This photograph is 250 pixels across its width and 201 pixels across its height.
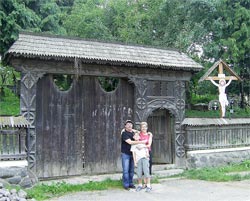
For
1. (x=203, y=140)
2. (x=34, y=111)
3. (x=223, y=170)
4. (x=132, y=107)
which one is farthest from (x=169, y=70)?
(x=34, y=111)

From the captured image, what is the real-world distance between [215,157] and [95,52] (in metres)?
5.64

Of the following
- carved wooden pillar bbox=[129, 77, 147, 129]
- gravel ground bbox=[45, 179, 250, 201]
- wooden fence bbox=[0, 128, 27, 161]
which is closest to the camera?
gravel ground bbox=[45, 179, 250, 201]

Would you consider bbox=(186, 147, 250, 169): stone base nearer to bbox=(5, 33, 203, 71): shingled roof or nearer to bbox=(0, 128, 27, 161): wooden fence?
bbox=(5, 33, 203, 71): shingled roof

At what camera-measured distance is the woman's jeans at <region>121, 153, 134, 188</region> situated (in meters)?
9.64

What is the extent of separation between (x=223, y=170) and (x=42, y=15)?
13792 mm

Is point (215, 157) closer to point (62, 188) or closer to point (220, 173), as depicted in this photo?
point (220, 173)

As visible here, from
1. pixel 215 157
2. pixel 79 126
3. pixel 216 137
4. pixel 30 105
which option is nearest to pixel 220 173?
pixel 215 157

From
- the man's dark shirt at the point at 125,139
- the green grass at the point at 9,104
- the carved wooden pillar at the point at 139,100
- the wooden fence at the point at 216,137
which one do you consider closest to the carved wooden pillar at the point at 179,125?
the wooden fence at the point at 216,137

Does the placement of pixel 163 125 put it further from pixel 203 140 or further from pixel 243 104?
pixel 243 104

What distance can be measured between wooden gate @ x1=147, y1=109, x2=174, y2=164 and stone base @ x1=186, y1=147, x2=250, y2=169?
2.51 ft

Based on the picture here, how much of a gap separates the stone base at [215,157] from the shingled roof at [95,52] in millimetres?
2928

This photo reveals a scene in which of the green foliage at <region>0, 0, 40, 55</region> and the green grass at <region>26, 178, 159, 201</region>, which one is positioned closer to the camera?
the green grass at <region>26, 178, 159, 201</region>

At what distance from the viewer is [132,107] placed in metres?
12.0

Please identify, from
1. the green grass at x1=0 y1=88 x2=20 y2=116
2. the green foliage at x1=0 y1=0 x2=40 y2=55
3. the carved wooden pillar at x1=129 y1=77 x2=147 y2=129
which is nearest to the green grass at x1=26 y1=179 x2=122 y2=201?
the carved wooden pillar at x1=129 y1=77 x2=147 y2=129
